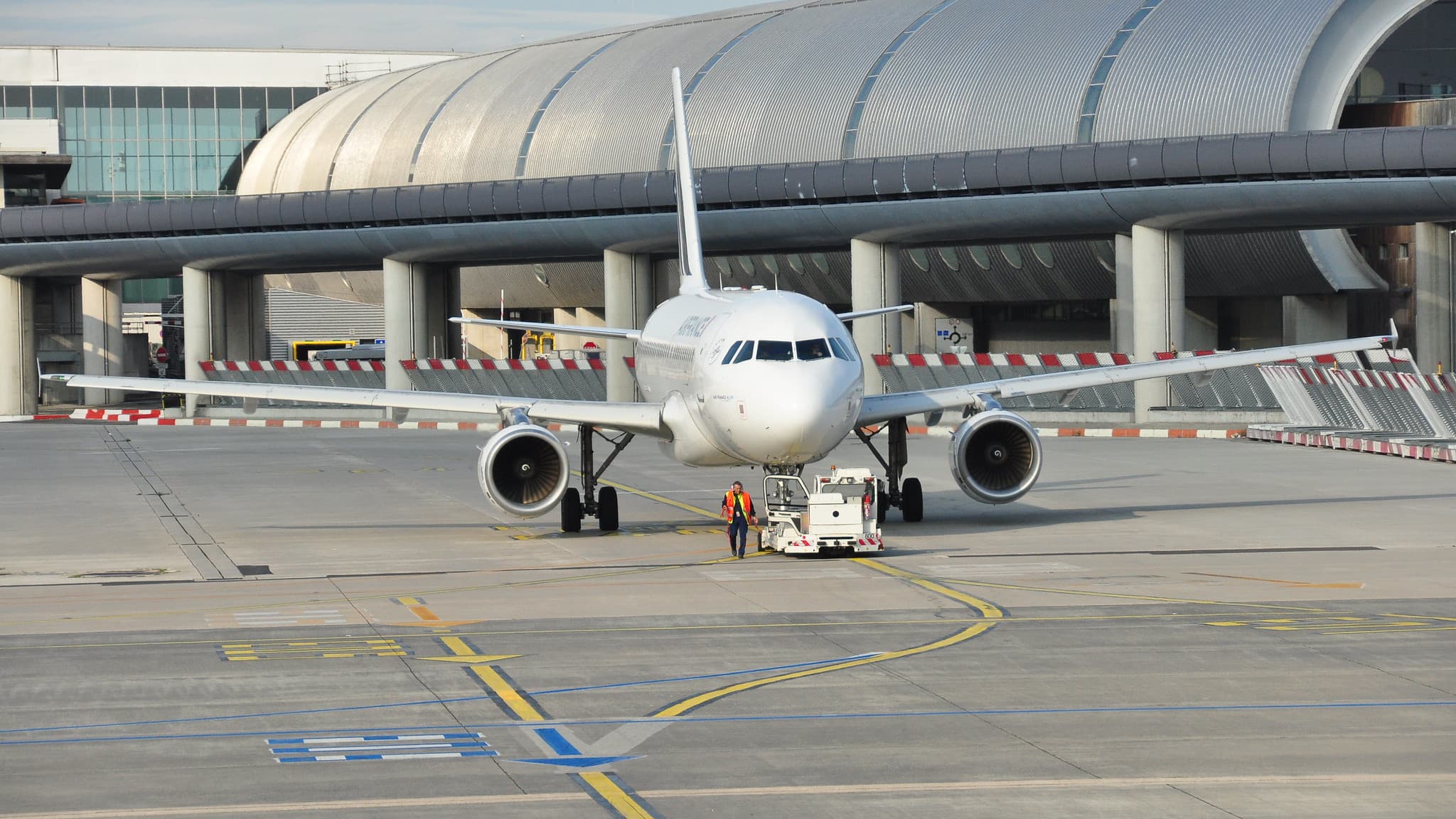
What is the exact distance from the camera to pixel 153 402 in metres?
92.8

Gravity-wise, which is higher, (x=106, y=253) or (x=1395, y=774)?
(x=106, y=253)

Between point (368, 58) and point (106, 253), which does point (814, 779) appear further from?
point (368, 58)

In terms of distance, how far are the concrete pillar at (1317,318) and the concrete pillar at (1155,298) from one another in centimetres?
1154

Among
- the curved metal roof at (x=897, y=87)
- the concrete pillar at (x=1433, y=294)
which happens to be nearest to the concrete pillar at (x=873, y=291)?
the curved metal roof at (x=897, y=87)

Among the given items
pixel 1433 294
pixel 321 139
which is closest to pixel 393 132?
pixel 321 139

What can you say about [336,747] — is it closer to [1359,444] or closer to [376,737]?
[376,737]

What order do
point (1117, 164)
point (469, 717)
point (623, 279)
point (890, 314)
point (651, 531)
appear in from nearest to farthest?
1. point (469, 717)
2. point (651, 531)
3. point (1117, 164)
4. point (890, 314)
5. point (623, 279)

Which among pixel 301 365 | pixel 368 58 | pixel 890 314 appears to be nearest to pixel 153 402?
pixel 301 365

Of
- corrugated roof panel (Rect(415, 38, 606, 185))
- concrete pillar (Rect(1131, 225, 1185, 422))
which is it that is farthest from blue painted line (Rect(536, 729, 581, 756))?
corrugated roof panel (Rect(415, 38, 606, 185))

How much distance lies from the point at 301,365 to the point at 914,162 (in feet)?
112

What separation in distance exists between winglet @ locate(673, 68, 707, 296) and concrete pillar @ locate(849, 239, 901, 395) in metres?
24.5

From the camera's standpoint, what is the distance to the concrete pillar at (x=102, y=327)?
8556 centimetres

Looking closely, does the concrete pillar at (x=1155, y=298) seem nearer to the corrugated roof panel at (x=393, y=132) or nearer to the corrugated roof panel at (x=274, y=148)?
the corrugated roof panel at (x=393, y=132)

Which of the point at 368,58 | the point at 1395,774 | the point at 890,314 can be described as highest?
the point at 368,58
